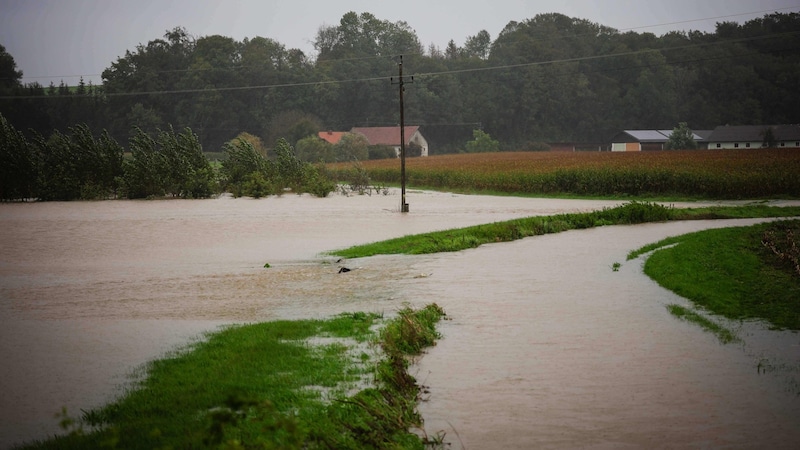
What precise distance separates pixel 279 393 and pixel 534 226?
21.8 m

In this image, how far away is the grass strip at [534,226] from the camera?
25.4 meters

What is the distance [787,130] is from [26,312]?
122672 millimetres

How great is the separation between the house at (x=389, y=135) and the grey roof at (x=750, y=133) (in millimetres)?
43323

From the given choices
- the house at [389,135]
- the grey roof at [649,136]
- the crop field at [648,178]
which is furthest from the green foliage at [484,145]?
the crop field at [648,178]

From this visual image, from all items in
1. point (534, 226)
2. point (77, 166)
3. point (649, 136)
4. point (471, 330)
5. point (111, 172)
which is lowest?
point (471, 330)

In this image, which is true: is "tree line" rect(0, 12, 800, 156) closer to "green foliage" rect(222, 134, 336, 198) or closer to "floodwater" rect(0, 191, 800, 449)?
"green foliage" rect(222, 134, 336, 198)

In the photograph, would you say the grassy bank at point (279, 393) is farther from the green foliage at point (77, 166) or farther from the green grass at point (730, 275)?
the green foliage at point (77, 166)

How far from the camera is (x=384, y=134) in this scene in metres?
122

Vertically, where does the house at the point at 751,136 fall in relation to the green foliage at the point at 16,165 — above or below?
above

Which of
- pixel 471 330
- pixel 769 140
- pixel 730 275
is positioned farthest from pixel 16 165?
pixel 769 140

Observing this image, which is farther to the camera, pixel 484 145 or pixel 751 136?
pixel 751 136

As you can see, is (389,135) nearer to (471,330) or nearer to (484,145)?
(484,145)

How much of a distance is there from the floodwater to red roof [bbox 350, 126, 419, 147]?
8920cm

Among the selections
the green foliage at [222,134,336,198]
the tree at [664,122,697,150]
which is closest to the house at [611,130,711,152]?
the tree at [664,122,697,150]
